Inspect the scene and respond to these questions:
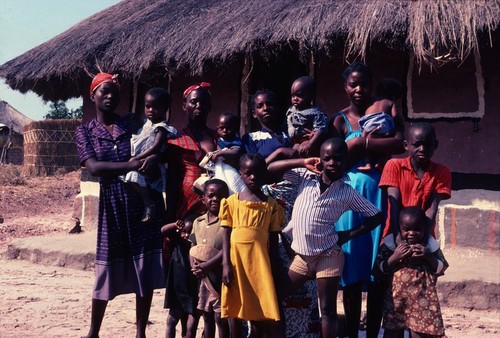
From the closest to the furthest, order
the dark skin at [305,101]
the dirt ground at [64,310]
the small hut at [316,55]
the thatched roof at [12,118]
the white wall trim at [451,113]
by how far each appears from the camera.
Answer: the dark skin at [305,101] → the dirt ground at [64,310] → the small hut at [316,55] → the white wall trim at [451,113] → the thatched roof at [12,118]

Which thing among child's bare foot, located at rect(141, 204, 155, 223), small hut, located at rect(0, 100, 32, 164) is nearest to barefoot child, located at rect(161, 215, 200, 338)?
child's bare foot, located at rect(141, 204, 155, 223)

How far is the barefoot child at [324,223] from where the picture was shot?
3.29 meters

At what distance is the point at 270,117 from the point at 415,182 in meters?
0.83

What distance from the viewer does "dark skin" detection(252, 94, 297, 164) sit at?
346 cm

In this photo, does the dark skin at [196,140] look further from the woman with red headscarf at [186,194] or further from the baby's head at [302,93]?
the baby's head at [302,93]

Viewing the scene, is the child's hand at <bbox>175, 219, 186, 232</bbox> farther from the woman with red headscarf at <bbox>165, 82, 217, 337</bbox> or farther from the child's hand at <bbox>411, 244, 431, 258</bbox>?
the child's hand at <bbox>411, 244, 431, 258</bbox>

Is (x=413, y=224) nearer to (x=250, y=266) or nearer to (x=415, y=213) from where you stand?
(x=415, y=213)

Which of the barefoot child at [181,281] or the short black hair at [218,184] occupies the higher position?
the short black hair at [218,184]

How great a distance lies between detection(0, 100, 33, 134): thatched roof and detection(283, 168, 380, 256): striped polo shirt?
27231 millimetres

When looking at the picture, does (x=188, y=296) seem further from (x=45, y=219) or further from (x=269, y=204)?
(x=45, y=219)

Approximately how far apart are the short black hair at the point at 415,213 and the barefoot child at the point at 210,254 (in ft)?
3.00

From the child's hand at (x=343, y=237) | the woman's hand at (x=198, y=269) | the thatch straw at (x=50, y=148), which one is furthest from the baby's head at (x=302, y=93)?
the thatch straw at (x=50, y=148)

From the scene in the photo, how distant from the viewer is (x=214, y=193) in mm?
3451

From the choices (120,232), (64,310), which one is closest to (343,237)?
(120,232)
